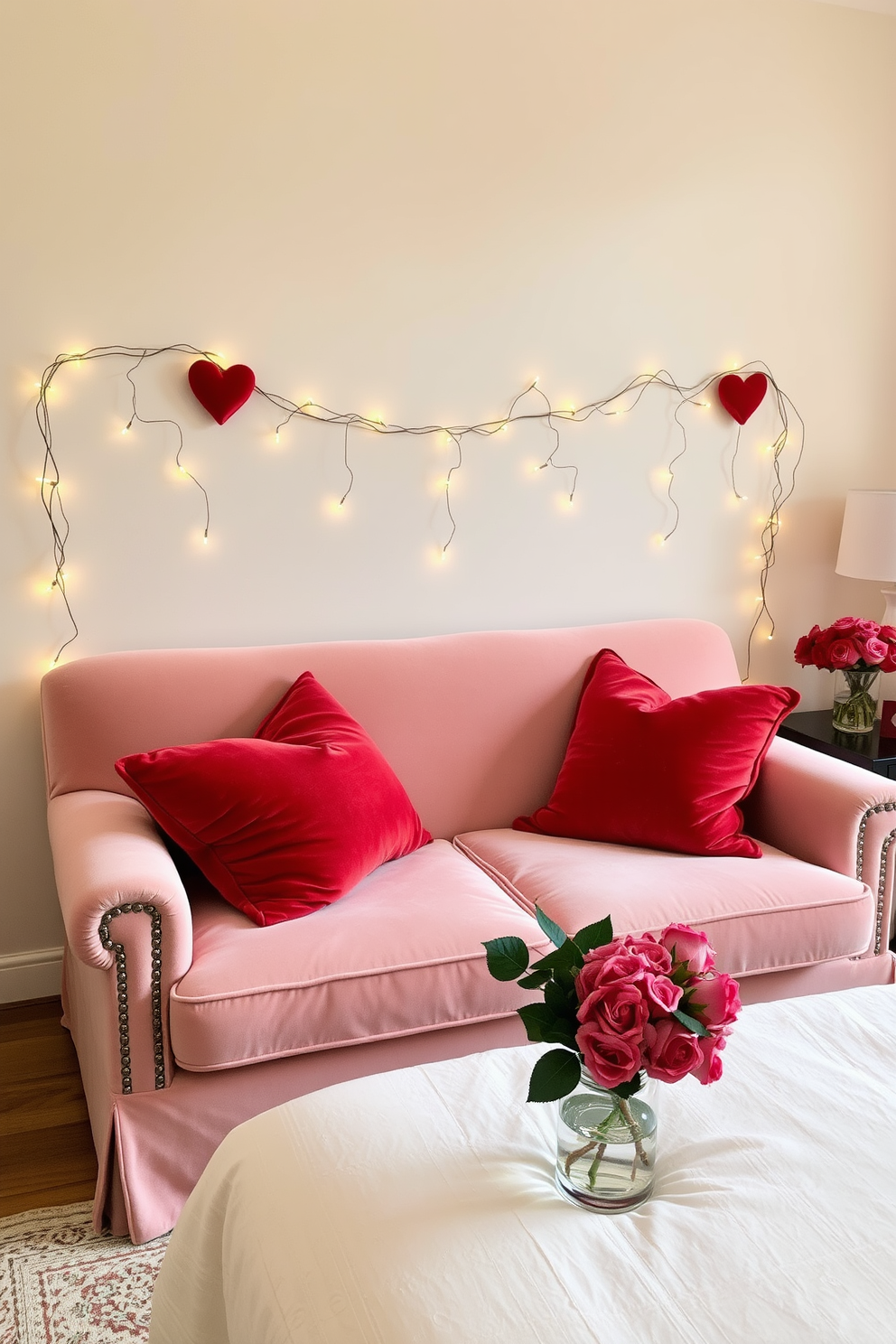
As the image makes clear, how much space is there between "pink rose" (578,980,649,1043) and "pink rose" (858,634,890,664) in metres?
1.99

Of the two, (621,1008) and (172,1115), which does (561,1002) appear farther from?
(172,1115)

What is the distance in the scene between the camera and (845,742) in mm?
3006

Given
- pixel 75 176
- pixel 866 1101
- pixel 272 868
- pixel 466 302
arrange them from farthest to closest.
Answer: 1. pixel 466 302
2. pixel 75 176
3. pixel 272 868
4. pixel 866 1101

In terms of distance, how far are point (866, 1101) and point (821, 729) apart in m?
1.82

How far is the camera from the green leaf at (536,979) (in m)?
1.26

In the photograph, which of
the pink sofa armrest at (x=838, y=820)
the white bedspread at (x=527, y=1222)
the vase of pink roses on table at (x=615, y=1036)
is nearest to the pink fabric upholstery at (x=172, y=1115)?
the white bedspread at (x=527, y=1222)

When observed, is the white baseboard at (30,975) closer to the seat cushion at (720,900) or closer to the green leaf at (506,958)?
the seat cushion at (720,900)

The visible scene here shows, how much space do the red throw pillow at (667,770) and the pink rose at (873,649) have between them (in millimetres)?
417

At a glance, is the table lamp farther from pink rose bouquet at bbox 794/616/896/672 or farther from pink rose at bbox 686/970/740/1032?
pink rose at bbox 686/970/740/1032

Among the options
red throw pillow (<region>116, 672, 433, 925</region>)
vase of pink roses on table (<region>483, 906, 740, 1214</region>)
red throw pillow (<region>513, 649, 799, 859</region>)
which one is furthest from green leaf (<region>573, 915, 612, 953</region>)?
red throw pillow (<region>513, 649, 799, 859</region>)

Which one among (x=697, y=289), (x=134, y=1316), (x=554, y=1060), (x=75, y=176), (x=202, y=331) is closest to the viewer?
(x=554, y=1060)

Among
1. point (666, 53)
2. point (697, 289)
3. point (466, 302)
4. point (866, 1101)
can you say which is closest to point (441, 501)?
point (466, 302)

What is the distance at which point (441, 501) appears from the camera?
9.49 feet

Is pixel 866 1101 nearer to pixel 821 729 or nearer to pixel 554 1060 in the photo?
pixel 554 1060
